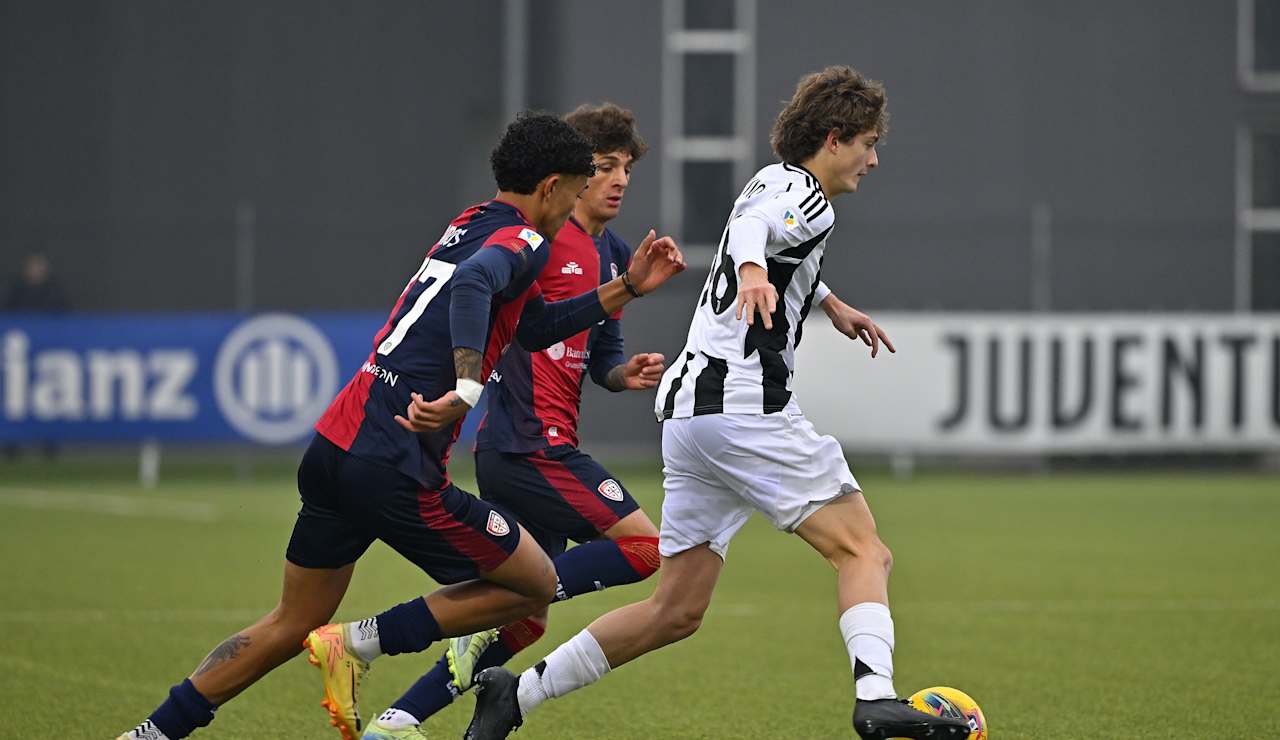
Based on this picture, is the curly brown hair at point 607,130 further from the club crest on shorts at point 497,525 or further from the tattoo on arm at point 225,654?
the tattoo on arm at point 225,654

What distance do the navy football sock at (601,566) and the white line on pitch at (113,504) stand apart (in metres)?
9.03

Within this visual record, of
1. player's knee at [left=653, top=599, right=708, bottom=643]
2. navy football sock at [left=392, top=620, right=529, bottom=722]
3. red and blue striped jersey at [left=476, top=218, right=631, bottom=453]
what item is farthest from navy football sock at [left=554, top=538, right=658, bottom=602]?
player's knee at [left=653, top=599, right=708, bottom=643]

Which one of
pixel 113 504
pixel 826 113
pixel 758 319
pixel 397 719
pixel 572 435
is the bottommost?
pixel 113 504

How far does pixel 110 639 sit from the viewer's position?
29.5 feet

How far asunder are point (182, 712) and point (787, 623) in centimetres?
450

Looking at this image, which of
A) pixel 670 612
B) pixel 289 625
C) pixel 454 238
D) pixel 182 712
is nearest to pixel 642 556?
pixel 670 612

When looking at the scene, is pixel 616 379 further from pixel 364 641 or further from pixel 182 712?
pixel 182 712

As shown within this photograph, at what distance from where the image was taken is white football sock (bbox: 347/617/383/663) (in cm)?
585

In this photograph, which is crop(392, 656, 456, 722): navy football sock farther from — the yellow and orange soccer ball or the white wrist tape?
the yellow and orange soccer ball

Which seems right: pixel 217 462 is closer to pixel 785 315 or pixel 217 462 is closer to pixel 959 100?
pixel 959 100

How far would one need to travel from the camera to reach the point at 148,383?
1830cm

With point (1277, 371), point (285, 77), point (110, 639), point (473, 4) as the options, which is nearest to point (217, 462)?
point (285, 77)

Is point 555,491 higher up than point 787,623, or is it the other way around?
point 555,491

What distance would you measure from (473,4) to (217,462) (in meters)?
7.80
